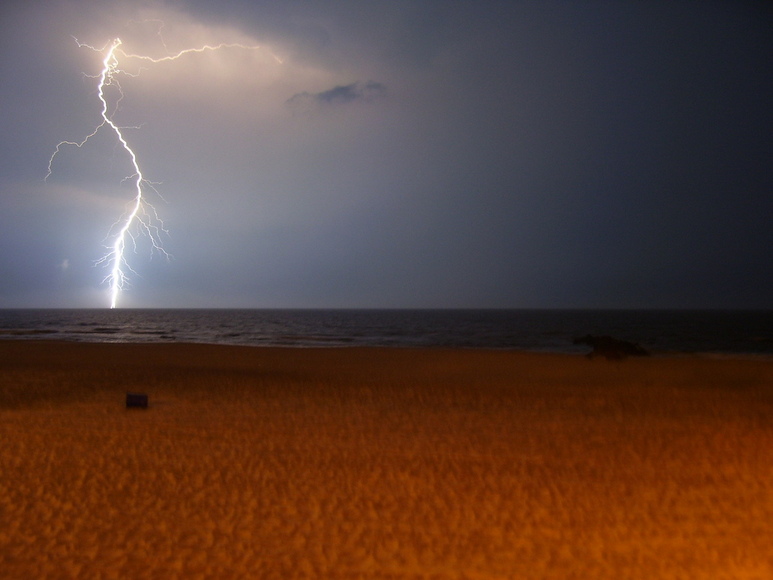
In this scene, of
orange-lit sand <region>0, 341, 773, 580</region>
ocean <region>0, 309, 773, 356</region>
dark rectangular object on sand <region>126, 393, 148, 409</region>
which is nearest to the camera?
orange-lit sand <region>0, 341, 773, 580</region>

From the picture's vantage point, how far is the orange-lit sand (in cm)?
462

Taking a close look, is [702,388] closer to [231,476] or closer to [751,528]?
[751,528]

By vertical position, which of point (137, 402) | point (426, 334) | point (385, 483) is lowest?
point (385, 483)

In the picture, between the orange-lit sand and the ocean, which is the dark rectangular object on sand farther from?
the ocean

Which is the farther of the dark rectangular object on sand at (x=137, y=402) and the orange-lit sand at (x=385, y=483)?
the dark rectangular object on sand at (x=137, y=402)

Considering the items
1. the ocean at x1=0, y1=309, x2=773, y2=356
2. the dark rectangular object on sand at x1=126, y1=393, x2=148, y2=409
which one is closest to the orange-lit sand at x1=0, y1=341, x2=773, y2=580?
the dark rectangular object on sand at x1=126, y1=393, x2=148, y2=409

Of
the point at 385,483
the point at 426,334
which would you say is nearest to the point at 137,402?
the point at 385,483

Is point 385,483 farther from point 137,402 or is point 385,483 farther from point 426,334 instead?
point 426,334

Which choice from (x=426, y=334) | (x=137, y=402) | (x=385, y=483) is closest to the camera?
(x=385, y=483)

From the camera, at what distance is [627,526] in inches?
209

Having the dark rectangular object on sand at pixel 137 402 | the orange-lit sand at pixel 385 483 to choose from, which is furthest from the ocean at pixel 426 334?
the dark rectangular object on sand at pixel 137 402

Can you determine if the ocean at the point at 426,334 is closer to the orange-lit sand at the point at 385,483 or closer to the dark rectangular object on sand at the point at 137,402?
the orange-lit sand at the point at 385,483

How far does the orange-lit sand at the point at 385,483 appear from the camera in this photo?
15.2 ft

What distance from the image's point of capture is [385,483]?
6.51 m
